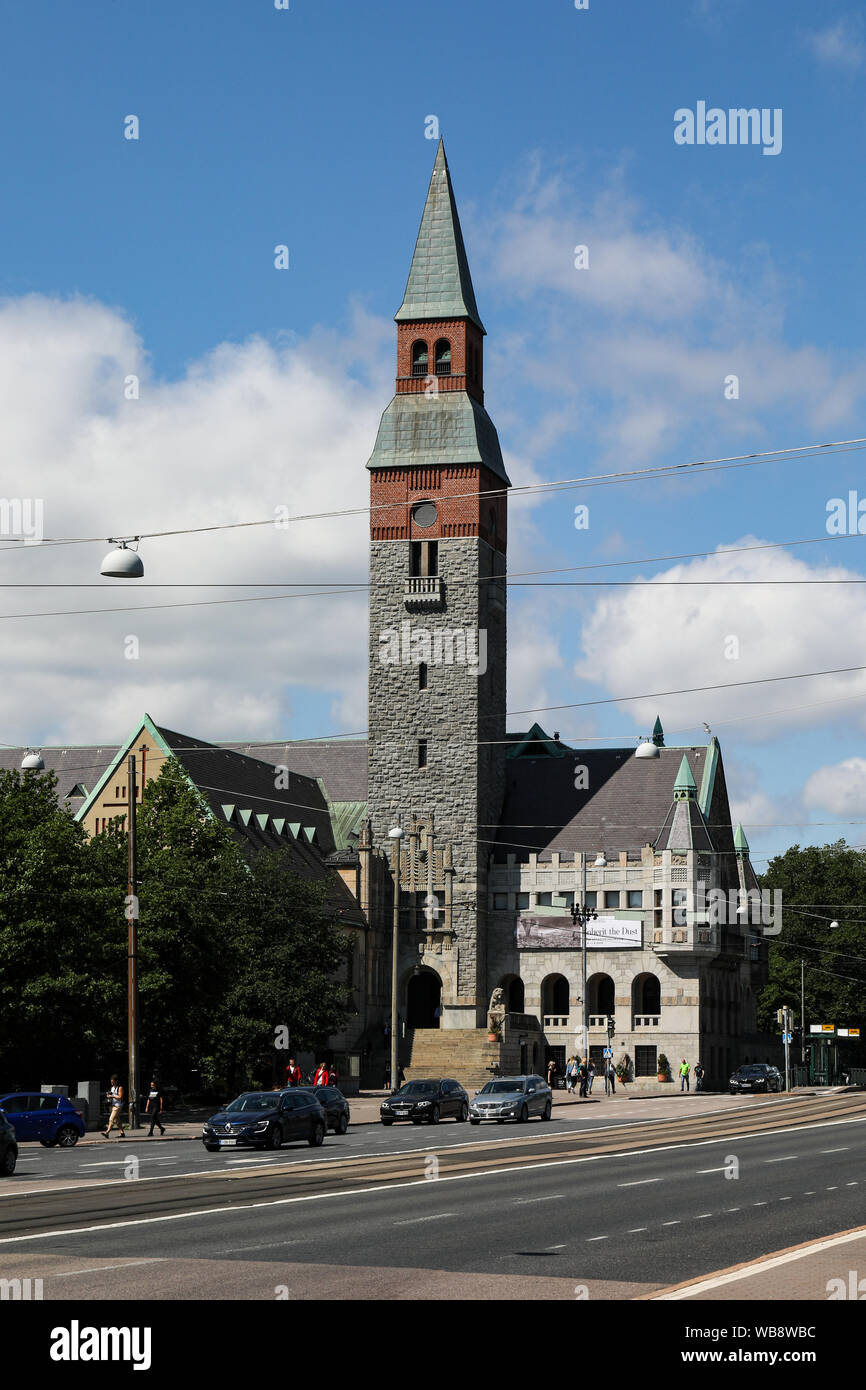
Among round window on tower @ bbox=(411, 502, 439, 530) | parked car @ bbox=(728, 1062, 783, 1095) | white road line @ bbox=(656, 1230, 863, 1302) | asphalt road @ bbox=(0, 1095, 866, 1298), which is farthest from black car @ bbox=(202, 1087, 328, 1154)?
round window on tower @ bbox=(411, 502, 439, 530)

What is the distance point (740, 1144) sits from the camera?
3847 centimetres

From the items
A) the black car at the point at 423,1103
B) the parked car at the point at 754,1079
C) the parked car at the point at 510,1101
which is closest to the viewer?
the parked car at the point at 510,1101

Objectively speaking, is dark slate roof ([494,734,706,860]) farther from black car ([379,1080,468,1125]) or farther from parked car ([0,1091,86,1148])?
parked car ([0,1091,86,1148])

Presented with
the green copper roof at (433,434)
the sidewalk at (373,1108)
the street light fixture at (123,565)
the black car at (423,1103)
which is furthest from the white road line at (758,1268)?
the green copper roof at (433,434)

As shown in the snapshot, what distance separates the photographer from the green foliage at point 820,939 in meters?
103

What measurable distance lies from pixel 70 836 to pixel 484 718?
39668 millimetres

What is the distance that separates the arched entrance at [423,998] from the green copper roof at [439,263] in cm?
3360

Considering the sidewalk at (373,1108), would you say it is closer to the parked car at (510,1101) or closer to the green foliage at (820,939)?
the parked car at (510,1101)

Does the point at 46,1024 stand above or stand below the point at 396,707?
below

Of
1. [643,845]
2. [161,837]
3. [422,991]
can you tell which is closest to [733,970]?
[643,845]

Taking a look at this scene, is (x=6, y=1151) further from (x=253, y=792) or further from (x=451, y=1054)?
(x=253, y=792)

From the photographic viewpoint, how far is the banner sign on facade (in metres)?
91.9

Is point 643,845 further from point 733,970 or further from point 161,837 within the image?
point 161,837
